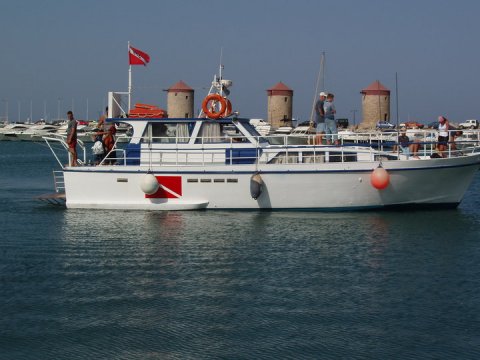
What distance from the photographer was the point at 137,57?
21438 millimetres

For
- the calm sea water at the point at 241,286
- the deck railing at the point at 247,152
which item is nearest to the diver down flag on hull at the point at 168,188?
the deck railing at the point at 247,152

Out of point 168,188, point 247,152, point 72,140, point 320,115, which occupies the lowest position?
point 168,188

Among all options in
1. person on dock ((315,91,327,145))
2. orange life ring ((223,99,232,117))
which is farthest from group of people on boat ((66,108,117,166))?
person on dock ((315,91,327,145))

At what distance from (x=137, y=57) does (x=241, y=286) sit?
10.8m

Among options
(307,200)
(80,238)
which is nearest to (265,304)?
(80,238)

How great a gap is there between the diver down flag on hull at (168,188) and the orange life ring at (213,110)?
1909 mm

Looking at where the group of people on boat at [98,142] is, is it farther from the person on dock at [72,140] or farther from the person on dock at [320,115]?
the person on dock at [320,115]

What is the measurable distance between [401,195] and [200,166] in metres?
4.81

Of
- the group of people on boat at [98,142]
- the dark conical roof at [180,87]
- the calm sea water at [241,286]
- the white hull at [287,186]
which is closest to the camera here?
the calm sea water at [241,286]

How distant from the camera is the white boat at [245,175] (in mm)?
18781

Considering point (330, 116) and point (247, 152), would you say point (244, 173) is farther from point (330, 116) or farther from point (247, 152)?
point (330, 116)

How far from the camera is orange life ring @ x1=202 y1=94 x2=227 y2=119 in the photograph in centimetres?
2016

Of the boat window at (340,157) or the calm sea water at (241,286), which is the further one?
the boat window at (340,157)

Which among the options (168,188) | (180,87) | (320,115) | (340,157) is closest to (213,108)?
(168,188)
